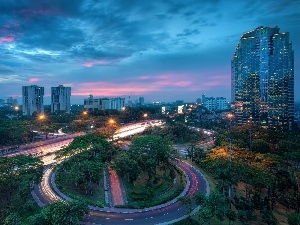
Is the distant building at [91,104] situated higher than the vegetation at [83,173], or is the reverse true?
the distant building at [91,104]

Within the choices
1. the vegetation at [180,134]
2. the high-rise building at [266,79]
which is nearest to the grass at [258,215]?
the vegetation at [180,134]

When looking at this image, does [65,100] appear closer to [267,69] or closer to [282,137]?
[267,69]

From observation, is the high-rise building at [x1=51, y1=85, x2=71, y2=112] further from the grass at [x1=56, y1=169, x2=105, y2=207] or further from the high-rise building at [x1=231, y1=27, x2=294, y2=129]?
the grass at [x1=56, y1=169, x2=105, y2=207]

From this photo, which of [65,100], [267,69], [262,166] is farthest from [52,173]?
[65,100]

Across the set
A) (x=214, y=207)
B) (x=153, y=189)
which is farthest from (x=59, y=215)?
(x=153, y=189)

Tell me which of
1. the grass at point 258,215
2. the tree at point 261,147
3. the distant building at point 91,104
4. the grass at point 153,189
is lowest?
the grass at point 258,215

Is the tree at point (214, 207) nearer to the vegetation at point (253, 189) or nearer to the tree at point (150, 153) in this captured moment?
the vegetation at point (253, 189)

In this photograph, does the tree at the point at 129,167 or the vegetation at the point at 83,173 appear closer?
the vegetation at the point at 83,173

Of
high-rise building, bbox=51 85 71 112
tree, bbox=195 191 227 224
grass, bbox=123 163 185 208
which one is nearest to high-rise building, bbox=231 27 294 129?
grass, bbox=123 163 185 208

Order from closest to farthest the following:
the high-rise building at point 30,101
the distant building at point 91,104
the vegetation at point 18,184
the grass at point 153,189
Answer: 1. the vegetation at point 18,184
2. the grass at point 153,189
3. the high-rise building at point 30,101
4. the distant building at point 91,104
